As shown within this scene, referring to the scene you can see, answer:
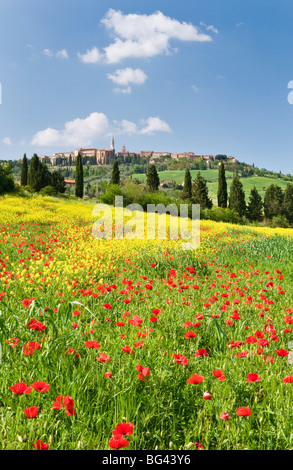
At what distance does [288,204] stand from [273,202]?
3712 mm

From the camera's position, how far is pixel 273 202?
64.6 m

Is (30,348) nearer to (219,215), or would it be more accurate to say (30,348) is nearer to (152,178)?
(219,215)

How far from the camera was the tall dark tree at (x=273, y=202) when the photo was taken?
210 ft

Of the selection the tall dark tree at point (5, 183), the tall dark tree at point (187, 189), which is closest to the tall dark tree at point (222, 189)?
the tall dark tree at point (187, 189)

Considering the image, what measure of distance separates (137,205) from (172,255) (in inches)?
1094

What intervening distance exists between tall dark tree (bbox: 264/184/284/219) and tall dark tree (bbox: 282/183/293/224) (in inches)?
36.0

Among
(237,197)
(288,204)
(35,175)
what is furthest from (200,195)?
(35,175)

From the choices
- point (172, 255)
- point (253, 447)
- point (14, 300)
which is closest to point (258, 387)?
point (253, 447)

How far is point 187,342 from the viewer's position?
3.20 meters

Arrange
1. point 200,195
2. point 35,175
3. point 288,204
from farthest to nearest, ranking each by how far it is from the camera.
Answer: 1. point 288,204
2. point 200,195
3. point 35,175

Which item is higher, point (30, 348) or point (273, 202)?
point (273, 202)

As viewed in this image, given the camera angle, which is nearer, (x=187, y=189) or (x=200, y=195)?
(x=200, y=195)

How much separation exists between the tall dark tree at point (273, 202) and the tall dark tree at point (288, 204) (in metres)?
0.91

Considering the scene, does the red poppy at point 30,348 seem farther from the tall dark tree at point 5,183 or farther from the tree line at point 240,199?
the tree line at point 240,199
